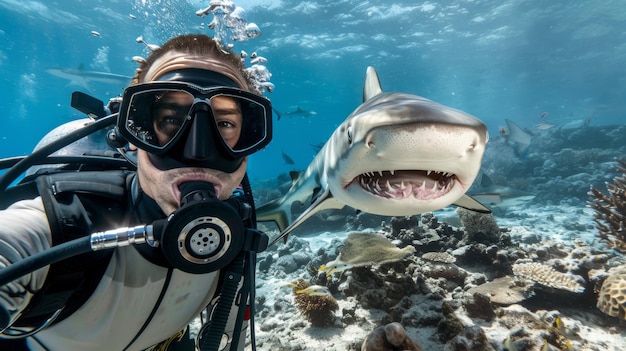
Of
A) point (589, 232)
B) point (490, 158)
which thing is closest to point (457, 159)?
point (589, 232)

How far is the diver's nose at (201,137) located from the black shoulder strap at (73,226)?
18.8 inches

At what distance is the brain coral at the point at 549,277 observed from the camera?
419 cm

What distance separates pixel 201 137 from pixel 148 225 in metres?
0.56

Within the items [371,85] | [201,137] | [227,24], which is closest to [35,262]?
[201,137]

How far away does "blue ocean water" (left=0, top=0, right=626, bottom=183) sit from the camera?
23766mm

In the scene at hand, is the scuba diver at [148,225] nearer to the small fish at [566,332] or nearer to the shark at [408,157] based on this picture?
the shark at [408,157]

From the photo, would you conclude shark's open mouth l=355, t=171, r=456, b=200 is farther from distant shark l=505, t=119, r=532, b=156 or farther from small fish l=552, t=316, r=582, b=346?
distant shark l=505, t=119, r=532, b=156

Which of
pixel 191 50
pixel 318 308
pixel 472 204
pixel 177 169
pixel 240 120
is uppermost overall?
pixel 191 50

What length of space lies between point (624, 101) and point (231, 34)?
261 feet

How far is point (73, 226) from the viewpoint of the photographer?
1266mm

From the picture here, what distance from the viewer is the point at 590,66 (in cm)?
3891

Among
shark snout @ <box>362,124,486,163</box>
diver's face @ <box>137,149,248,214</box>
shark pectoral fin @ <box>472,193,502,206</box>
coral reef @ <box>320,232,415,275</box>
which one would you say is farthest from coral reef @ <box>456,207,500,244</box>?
diver's face @ <box>137,149,248,214</box>

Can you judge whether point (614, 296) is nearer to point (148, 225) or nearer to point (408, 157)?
point (408, 157)

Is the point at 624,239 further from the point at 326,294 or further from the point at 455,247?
the point at 326,294
